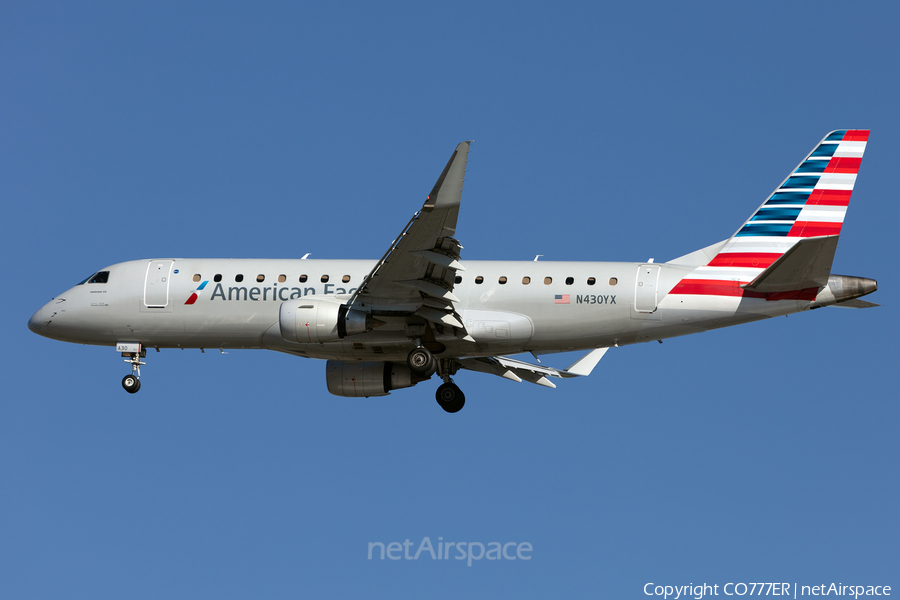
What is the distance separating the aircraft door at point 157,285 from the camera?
114 feet

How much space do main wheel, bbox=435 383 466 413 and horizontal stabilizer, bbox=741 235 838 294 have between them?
1014cm

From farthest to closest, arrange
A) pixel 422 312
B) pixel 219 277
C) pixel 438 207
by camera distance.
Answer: pixel 219 277 → pixel 422 312 → pixel 438 207

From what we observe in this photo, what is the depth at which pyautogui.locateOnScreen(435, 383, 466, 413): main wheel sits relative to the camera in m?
35.4

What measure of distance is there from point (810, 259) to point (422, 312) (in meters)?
11.5

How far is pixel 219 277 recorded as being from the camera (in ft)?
113

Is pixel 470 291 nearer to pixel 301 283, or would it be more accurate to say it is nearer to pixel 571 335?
pixel 571 335

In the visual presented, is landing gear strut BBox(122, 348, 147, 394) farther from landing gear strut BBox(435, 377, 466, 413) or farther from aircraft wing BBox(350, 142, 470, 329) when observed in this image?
landing gear strut BBox(435, 377, 466, 413)

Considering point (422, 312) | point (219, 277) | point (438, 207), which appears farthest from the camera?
point (219, 277)

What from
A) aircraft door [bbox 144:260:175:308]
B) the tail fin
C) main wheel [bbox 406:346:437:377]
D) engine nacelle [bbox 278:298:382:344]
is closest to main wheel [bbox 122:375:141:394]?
aircraft door [bbox 144:260:175:308]

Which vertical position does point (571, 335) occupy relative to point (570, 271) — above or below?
below

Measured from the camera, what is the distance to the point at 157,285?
34.9m

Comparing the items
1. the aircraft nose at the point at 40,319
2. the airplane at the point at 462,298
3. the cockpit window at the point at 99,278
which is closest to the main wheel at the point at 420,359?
the airplane at the point at 462,298

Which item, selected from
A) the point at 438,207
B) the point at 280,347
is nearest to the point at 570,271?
the point at 438,207

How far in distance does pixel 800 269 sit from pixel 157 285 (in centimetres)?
2050
